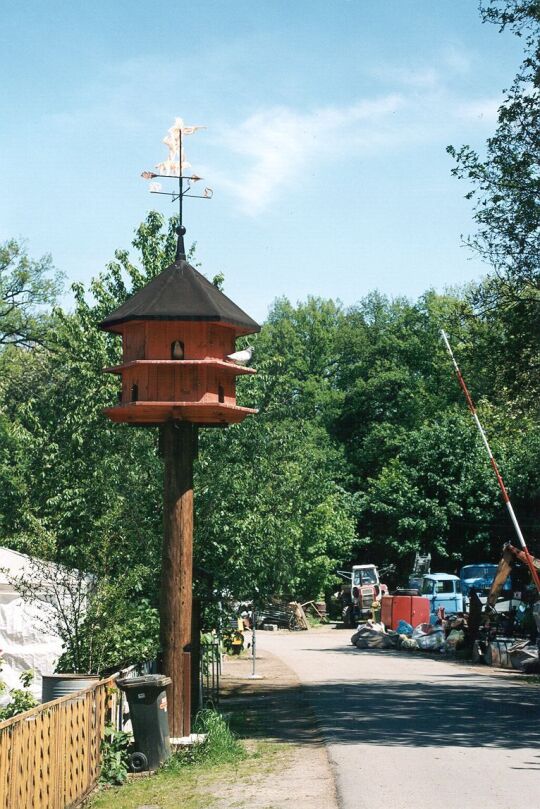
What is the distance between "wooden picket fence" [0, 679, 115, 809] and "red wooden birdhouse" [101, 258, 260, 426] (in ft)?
12.7

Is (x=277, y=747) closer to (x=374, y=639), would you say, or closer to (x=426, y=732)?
(x=426, y=732)

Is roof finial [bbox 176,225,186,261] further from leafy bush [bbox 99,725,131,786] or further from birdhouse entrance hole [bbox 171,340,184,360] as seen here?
leafy bush [bbox 99,725,131,786]

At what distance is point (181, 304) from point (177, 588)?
3838 millimetres

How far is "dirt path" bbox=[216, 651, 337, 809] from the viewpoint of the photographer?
11172 millimetres

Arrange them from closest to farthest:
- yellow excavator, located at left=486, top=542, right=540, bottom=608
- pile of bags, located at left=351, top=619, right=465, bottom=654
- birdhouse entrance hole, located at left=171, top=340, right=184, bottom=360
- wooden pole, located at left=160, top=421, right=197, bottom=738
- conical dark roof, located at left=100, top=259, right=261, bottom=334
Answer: wooden pole, located at left=160, top=421, right=197, bottom=738 → conical dark roof, located at left=100, top=259, right=261, bottom=334 → birdhouse entrance hole, located at left=171, top=340, right=184, bottom=360 → yellow excavator, located at left=486, top=542, right=540, bottom=608 → pile of bags, located at left=351, top=619, right=465, bottom=654

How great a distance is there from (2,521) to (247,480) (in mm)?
9372

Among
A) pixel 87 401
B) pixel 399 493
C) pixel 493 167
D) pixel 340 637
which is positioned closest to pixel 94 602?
pixel 87 401

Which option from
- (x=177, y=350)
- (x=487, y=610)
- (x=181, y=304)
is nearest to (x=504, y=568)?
(x=487, y=610)

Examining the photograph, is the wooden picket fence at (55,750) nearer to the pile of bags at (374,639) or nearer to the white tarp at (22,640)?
the white tarp at (22,640)

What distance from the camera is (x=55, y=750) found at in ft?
30.9

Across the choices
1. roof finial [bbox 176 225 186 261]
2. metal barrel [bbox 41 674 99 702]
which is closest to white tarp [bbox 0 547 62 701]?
metal barrel [bbox 41 674 99 702]

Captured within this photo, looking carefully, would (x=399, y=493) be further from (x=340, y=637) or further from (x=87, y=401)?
(x=87, y=401)

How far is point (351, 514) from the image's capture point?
192ft

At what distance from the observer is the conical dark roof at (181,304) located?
1470 centimetres
